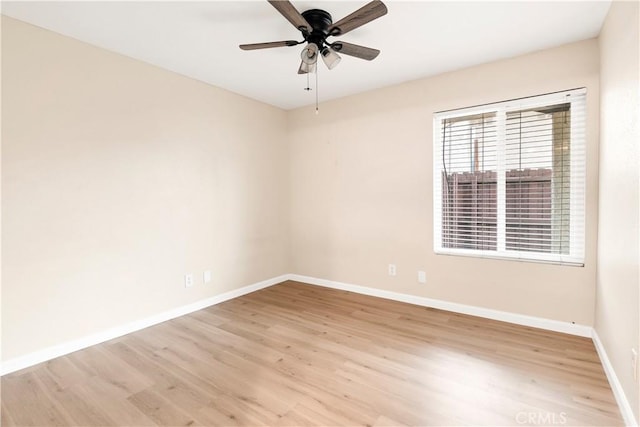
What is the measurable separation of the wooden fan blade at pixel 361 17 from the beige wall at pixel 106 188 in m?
1.96

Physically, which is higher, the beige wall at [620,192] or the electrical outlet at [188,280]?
the beige wall at [620,192]

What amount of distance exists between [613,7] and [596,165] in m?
1.12

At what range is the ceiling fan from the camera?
181 centimetres

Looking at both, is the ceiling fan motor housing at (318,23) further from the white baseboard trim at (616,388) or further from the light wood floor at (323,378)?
the white baseboard trim at (616,388)

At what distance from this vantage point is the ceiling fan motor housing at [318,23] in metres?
2.06

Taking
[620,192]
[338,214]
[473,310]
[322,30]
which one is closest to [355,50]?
[322,30]

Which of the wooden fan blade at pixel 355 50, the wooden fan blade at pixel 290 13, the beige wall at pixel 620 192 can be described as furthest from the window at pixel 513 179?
the wooden fan blade at pixel 290 13

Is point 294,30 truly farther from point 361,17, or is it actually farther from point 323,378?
point 323,378

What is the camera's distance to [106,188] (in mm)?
2621

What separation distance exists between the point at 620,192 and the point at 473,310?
5.60 feet

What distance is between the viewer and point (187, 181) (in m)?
3.24

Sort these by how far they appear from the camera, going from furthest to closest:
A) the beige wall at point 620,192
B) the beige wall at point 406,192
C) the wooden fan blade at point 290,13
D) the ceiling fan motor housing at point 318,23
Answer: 1. the beige wall at point 406,192
2. the ceiling fan motor housing at point 318,23
3. the wooden fan blade at point 290,13
4. the beige wall at point 620,192

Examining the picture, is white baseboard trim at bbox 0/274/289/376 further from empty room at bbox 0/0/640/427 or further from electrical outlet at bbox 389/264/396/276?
electrical outlet at bbox 389/264/396/276

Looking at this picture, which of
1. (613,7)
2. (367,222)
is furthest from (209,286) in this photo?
(613,7)
